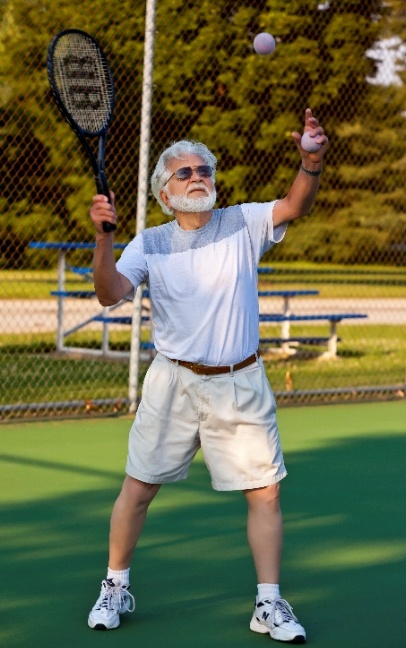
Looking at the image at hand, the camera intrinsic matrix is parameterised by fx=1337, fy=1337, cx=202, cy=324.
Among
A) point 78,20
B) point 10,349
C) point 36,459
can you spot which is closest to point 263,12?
point 78,20

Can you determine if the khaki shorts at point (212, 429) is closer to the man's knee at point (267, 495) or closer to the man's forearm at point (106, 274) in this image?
the man's knee at point (267, 495)

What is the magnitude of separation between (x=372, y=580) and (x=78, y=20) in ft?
35.5

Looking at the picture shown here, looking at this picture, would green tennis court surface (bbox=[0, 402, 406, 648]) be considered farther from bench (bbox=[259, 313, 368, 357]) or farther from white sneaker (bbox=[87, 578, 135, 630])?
bench (bbox=[259, 313, 368, 357])

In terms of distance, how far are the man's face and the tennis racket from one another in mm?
276

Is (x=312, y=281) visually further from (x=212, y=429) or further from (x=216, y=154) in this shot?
(x=212, y=429)

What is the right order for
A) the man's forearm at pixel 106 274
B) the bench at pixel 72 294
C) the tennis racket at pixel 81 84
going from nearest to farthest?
1. the man's forearm at pixel 106 274
2. the tennis racket at pixel 81 84
3. the bench at pixel 72 294

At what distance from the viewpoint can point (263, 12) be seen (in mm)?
17203

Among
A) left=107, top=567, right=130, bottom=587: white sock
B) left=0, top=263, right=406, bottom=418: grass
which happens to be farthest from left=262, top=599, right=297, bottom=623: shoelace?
left=0, top=263, right=406, bottom=418: grass

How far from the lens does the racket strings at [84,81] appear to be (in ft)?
16.3

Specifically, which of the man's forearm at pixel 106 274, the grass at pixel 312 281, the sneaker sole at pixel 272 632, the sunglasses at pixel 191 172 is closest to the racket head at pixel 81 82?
the sunglasses at pixel 191 172

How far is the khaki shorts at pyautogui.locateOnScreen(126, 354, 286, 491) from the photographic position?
4.49 m

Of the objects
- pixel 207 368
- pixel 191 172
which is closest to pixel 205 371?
pixel 207 368

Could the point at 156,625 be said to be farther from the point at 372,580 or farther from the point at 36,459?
the point at 36,459

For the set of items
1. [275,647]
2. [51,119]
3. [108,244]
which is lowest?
[275,647]
